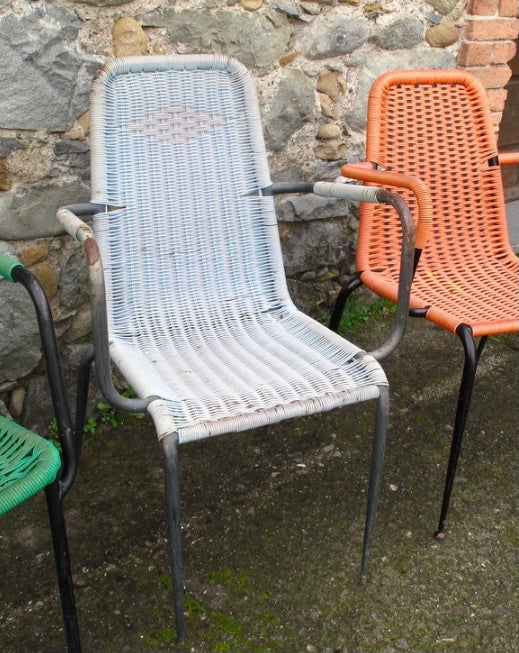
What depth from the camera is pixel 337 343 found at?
5.00 feet

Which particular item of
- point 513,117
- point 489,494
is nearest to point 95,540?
point 489,494

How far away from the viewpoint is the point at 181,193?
1.68 metres

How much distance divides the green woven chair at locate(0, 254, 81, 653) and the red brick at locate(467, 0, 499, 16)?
6.42 feet

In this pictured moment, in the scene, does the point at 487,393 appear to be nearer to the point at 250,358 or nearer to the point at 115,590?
the point at 250,358

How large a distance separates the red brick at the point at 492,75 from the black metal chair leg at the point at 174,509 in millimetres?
1947

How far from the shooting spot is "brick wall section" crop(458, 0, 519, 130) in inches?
94.2

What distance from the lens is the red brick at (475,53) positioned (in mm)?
2418

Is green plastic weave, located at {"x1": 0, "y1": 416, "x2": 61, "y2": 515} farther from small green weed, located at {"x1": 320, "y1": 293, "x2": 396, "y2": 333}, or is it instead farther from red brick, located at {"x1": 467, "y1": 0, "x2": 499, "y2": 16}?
red brick, located at {"x1": 467, "y1": 0, "x2": 499, "y2": 16}

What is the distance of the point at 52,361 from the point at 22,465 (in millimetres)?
179

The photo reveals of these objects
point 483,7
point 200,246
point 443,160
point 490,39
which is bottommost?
point 200,246

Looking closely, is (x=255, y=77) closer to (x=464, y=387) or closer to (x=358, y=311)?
(x=358, y=311)

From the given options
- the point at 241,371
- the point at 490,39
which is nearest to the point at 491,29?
the point at 490,39

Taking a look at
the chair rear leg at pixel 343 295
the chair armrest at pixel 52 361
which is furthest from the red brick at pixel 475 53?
the chair armrest at pixel 52 361

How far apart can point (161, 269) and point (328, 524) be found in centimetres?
76
